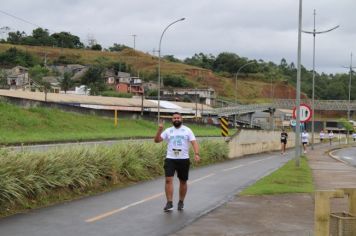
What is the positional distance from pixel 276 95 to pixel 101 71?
7074 centimetres

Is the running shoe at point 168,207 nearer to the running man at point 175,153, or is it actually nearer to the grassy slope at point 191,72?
the running man at point 175,153

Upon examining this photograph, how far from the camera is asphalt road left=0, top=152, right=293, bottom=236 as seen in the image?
8867mm

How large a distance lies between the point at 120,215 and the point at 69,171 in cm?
297

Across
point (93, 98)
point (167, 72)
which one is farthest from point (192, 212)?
point (167, 72)

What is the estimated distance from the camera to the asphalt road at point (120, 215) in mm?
8867

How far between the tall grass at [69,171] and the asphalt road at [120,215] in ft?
1.53

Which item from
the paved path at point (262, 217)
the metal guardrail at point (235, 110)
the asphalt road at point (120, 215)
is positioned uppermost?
the metal guardrail at point (235, 110)

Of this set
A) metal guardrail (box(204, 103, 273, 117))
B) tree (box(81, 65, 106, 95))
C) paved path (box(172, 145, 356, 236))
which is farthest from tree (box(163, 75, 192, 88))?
paved path (box(172, 145, 356, 236))

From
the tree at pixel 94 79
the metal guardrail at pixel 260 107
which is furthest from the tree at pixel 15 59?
the metal guardrail at pixel 260 107

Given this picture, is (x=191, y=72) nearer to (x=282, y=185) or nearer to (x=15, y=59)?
(x=15, y=59)

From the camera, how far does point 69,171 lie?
12.9 metres

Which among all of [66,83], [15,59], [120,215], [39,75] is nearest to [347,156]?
[120,215]

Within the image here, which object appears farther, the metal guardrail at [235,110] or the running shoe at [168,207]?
the metal guardrail at [235,110]

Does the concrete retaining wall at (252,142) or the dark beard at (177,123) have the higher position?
the dark beard at (177,123)
